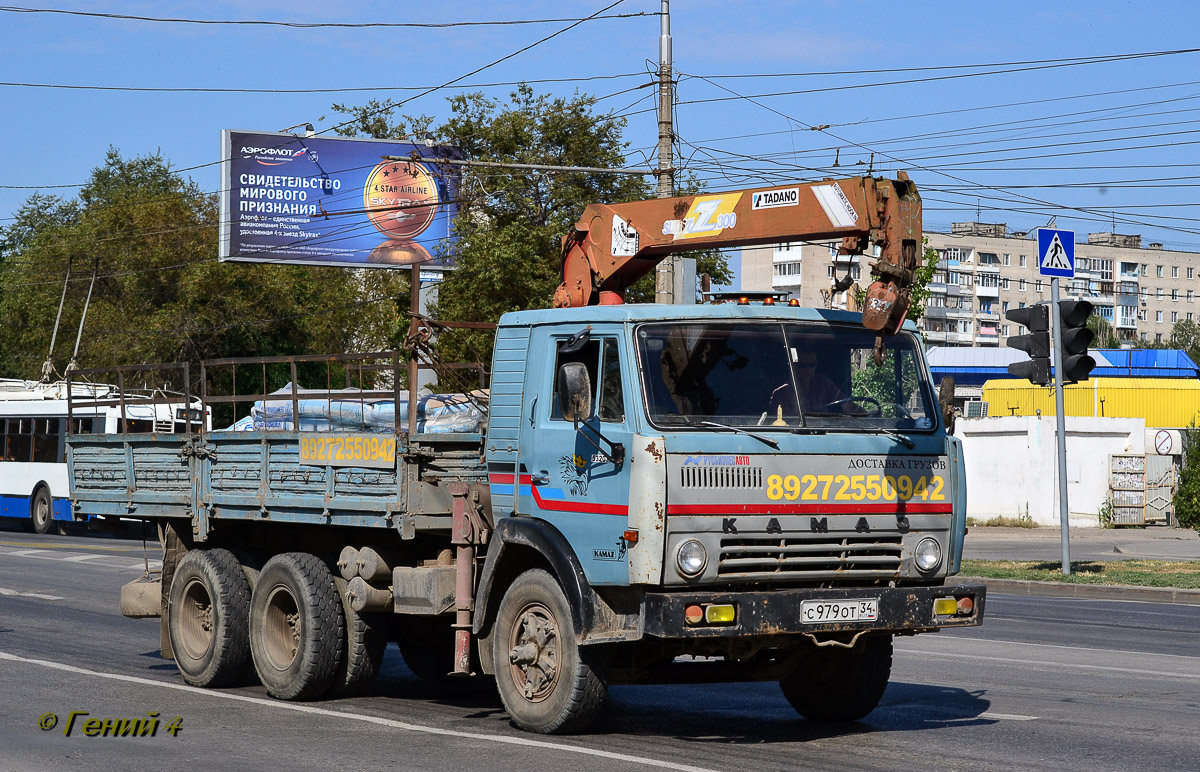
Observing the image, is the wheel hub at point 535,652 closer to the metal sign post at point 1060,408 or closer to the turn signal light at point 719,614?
the turn signal light at point 719,614

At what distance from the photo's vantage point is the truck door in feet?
24.1

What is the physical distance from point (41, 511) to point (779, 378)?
31.2 metres

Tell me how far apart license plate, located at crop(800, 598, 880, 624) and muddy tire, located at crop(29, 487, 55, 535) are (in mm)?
31027

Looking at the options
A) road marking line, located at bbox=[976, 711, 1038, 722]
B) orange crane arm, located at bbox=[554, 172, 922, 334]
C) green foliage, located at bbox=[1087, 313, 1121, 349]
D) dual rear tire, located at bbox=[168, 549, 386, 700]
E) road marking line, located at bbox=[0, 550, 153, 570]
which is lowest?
road marking line, located at bbox=[976, 711, 1038, 722]

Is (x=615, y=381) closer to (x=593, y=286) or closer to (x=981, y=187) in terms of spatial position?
(x=593, y=286)

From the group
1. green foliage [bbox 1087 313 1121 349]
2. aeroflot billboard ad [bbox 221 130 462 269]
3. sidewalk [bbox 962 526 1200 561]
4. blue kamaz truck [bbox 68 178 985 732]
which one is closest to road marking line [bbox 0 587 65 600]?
blue kamaz truck [bbox 68 178 985 732]

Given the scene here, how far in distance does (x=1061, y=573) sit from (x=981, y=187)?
12595 millimetres

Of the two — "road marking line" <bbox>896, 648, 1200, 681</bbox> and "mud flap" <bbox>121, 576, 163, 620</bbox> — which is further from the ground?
"mud flap" <bbox>121, 576, 163, 620</bbox>

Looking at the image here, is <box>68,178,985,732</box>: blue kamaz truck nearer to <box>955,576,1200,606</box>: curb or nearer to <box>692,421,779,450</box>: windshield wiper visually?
<box>692,421,779,450</box>: windshield wiper

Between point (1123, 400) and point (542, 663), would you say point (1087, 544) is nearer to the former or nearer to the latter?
point (1123, 400)

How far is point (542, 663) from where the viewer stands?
7.79 meters

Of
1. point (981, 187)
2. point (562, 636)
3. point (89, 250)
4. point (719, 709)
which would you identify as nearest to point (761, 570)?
point (562, 636)

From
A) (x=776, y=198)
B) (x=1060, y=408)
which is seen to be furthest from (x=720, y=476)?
(x=1060, y=408)

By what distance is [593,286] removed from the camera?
1007 centimetres
